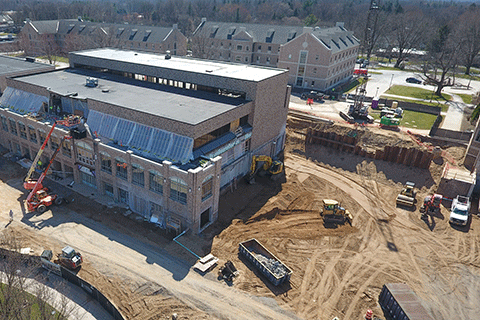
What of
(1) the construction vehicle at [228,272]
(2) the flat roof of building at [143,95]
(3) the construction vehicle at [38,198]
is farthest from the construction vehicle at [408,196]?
(3) the construction vehicle at [38,198]

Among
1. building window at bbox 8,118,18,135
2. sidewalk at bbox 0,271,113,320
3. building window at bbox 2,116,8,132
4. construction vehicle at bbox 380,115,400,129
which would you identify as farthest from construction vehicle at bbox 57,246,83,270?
construction vehicle at bbox 380,115,400,129

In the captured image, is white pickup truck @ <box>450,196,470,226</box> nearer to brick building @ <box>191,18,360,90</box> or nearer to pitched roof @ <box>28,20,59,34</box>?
brick building @ <box>191,18,360,90</box>

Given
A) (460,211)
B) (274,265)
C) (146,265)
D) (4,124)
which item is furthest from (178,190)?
(460,211)

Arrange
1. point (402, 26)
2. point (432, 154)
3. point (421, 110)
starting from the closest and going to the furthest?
point (432, 154), point (421, 110), point (402, 26)

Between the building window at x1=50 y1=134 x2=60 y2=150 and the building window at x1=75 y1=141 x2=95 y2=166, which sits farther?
the building window at x1=50 y1=134 x2=60 y2=150

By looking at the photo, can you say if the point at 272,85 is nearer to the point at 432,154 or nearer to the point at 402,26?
the point at 432,154

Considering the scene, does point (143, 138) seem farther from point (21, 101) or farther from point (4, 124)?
point (4, 124)

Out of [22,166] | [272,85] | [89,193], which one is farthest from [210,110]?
[22,166]
